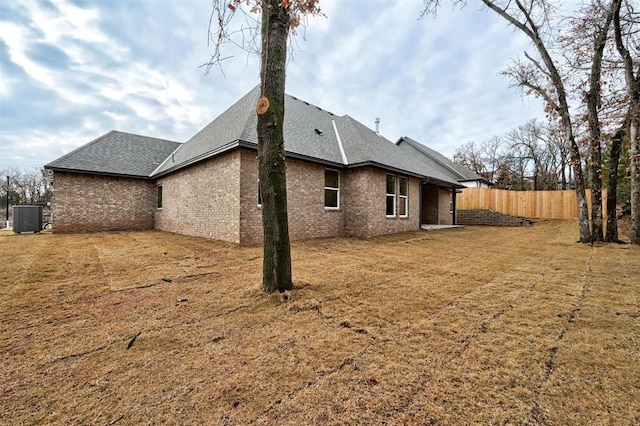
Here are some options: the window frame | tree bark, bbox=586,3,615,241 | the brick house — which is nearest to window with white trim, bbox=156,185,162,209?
the brick house

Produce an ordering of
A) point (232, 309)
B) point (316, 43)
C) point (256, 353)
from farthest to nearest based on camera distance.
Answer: point (316, 43), point (232, 309), point (256, 353)

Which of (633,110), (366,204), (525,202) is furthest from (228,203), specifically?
(525,202)

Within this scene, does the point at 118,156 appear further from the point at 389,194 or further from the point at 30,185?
the point at 30,185

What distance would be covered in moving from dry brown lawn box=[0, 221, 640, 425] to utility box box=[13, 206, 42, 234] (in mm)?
11140

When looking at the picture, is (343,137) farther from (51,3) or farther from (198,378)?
(198,378)

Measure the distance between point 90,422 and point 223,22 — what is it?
410cm

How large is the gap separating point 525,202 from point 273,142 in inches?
957

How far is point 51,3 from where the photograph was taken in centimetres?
665

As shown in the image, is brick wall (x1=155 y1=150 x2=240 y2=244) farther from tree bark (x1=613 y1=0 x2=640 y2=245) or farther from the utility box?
tree bark (x1=613 y1=0 x2=640 y2=245)

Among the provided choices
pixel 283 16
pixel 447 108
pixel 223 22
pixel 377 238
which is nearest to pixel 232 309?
pixel 223 22

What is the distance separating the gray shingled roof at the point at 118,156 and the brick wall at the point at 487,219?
67.5 ft

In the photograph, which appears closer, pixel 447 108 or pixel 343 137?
pixel 343 137

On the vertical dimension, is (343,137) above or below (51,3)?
below

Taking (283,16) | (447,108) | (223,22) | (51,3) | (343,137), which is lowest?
(223,22)
